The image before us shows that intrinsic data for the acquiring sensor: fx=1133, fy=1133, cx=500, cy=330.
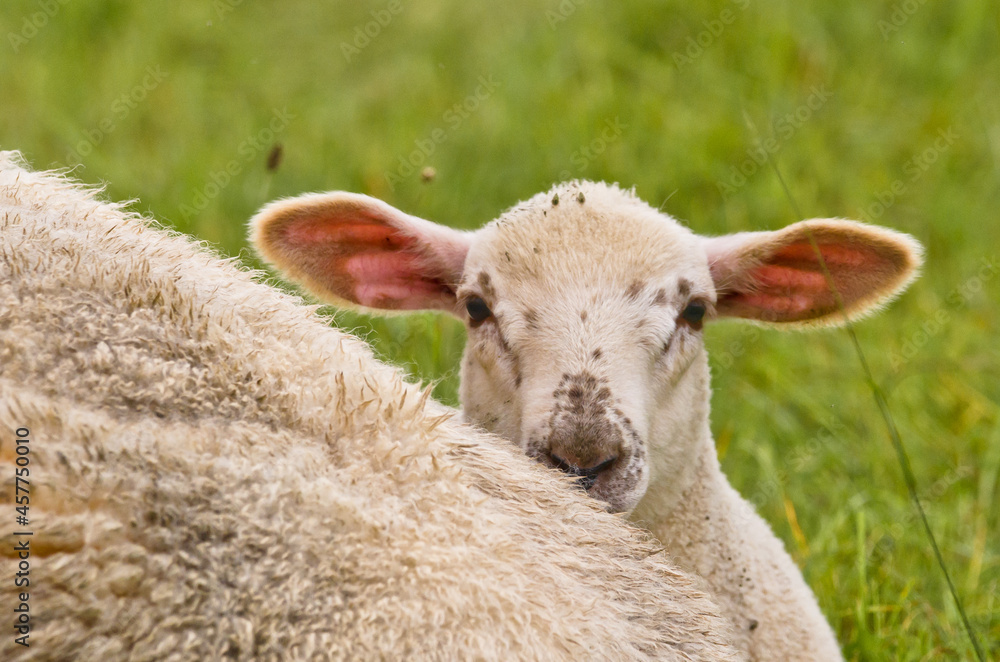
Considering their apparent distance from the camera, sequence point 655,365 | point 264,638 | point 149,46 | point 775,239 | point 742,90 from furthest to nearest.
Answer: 1. point 149,46
2. point 742,90
3. point 775,239
4. point 655,365
5. point 264,638

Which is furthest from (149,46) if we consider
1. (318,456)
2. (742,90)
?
(318,456)

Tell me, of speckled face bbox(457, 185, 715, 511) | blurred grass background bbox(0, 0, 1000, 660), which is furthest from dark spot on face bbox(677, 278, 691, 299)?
blurred grass background bbox(0, 0, 1000, 660)

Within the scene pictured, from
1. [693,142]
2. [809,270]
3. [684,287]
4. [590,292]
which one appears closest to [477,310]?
[590,292]

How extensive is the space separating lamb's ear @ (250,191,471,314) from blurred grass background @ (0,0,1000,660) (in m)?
0.38

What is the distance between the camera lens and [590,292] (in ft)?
9.65

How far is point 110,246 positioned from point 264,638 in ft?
2.85

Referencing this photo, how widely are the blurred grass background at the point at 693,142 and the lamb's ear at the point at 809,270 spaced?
989 millimetres

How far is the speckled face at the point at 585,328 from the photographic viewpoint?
2.68 m

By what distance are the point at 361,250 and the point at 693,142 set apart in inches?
135

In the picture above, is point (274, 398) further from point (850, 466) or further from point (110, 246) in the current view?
point (850, 466)

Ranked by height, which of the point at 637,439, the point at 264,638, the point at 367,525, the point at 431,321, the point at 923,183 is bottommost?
the point at 264,638

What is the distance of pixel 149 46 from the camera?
7.84m

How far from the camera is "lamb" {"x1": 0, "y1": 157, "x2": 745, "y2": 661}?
1625mm

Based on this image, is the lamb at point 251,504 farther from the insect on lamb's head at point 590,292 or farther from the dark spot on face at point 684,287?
the dark spot on face at point 684,287
